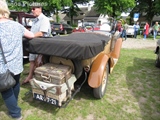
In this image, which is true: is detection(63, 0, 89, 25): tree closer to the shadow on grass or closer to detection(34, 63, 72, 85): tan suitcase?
the shadow on grass

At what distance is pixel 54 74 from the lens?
2.26 meters

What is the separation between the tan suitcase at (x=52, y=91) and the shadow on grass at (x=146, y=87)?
1462 millimetres

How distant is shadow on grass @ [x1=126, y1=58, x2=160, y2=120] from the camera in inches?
109

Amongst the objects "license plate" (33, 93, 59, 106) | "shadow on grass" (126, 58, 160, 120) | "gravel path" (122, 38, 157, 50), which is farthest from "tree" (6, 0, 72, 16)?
"license plate" (33, 93, 59, 106)

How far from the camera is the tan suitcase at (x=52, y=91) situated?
225 cm

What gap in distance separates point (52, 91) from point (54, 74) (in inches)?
10.9

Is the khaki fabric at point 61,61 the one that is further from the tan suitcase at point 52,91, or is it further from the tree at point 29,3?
the tree at point 29,3

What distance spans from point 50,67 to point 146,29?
1374 centimetres

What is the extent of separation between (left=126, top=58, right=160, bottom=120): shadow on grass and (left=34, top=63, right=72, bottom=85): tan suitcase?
1594mm

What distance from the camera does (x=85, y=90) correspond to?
341 cm

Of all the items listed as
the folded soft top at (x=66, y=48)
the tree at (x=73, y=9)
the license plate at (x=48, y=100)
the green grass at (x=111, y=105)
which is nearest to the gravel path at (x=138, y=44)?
the green grass at (x=111, y=105)

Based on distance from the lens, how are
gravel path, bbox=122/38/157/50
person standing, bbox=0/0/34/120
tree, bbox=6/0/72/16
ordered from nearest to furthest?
person standing, bbox=0/0/34/120 < gravel path, bbox=122/38/157/50 < tree, bbox=6/0/72/16

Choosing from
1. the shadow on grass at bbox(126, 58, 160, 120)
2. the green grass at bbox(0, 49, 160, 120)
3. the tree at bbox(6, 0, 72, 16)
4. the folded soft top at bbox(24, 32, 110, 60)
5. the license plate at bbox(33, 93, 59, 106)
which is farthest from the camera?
the tree at bbox(6, 0, 72, 16)

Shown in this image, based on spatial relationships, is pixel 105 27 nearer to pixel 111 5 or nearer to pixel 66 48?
pixel 66 48
